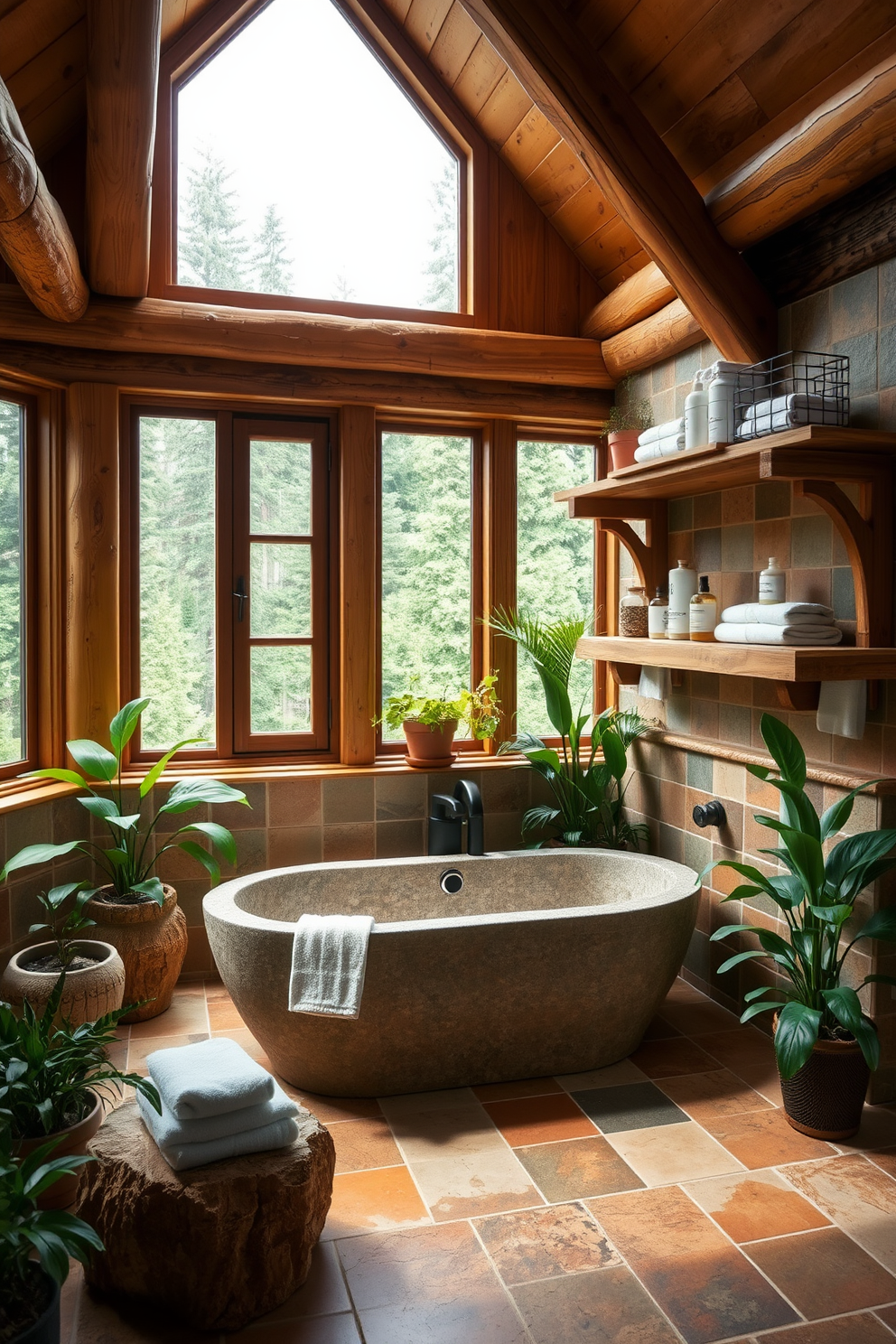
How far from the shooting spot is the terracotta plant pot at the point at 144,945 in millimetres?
3291

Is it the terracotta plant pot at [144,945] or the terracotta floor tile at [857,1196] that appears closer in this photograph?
the terracotta floor tile at [857,1196]

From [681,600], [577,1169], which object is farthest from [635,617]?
[577,1169]

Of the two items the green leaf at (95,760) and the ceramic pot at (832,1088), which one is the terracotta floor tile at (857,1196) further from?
the green leaf at (95,760)

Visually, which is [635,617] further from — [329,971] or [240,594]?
[329,971]

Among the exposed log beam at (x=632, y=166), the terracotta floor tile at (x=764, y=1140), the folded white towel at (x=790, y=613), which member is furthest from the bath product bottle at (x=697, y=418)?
the terracotta floor tile at (x=764, y=1140)

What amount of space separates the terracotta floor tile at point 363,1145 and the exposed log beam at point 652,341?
2.76 meters

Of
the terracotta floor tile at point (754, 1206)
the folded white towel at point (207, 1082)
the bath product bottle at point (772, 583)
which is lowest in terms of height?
the terracotta floor tile at point (754, 1206)

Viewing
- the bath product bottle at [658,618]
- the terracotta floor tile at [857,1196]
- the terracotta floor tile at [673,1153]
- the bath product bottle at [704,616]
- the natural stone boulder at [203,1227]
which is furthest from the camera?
the bath product bottle at [658,618]

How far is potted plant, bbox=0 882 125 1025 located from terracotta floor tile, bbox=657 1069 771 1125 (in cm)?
167

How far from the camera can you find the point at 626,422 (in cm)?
412

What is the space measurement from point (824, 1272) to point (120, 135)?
10.6 ft

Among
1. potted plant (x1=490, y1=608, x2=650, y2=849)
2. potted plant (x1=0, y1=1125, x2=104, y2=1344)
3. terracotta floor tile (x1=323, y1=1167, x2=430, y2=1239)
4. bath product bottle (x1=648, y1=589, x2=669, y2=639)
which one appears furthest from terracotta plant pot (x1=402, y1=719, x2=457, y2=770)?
potted plant (x1=0, y1=1125, x2=104, y2=1344)

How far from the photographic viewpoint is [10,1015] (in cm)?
222

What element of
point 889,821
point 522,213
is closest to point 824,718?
point 889,821
